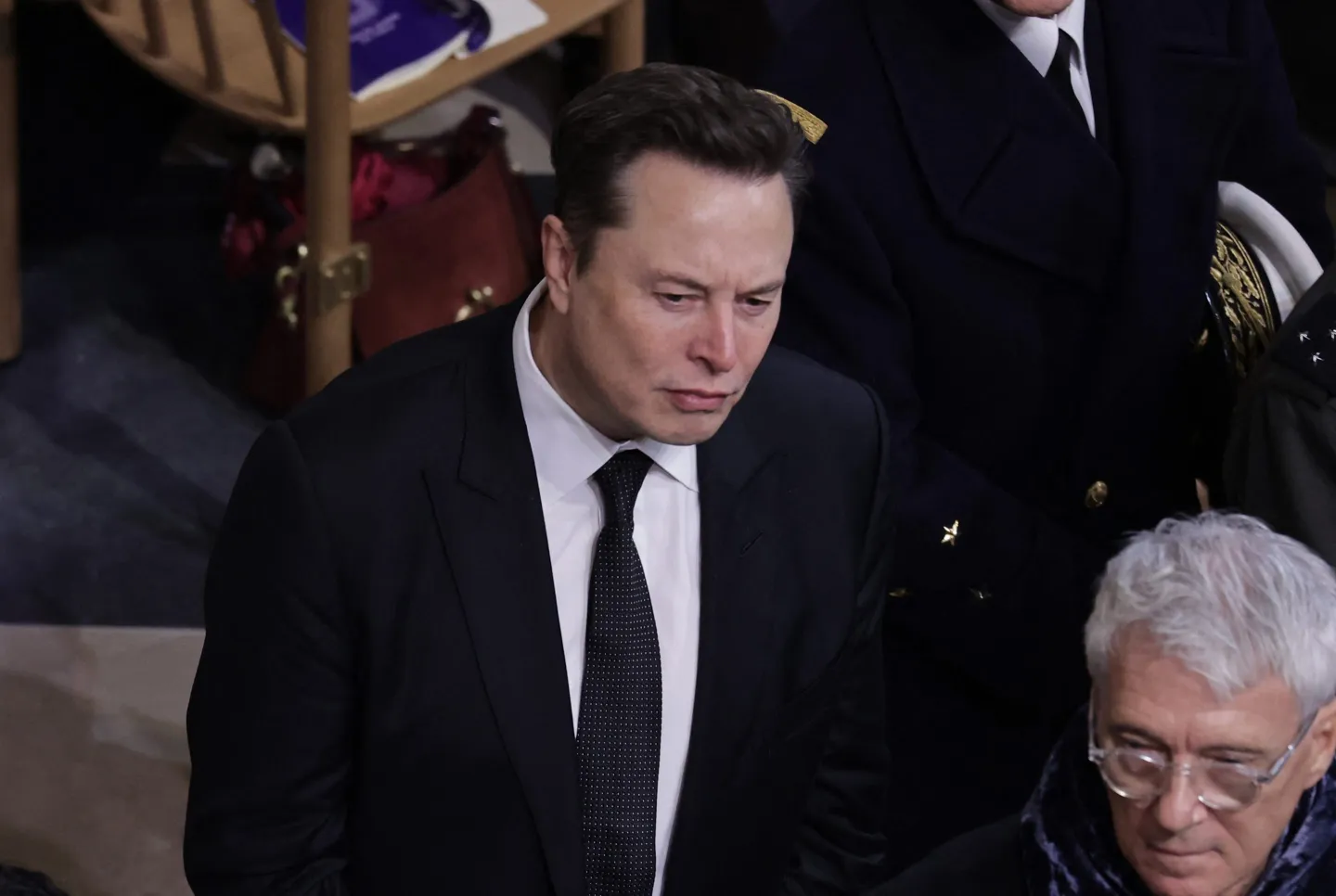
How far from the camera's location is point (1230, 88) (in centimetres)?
189

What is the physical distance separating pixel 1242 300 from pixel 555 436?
2.33 ft

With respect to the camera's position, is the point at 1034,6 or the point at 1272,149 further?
the point at 1272,149

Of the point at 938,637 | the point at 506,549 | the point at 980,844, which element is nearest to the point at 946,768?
the point at 938,637

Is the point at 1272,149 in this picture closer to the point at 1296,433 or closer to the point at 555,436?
the point at 1296,433

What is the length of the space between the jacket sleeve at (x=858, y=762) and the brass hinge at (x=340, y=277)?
0.91 m

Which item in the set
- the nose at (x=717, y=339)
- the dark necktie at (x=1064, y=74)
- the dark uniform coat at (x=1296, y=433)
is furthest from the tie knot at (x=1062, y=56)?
the nose at (x=717, y=339)

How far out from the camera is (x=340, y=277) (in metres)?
2.45

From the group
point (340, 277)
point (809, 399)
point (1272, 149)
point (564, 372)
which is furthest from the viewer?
point (340, 277)

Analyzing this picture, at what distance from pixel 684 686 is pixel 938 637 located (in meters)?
0.37

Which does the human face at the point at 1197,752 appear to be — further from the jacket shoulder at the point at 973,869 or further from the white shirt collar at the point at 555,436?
the white shirt collar at the point at 555,436

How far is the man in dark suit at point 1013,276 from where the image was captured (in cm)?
176

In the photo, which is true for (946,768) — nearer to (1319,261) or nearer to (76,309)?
(1319,261)

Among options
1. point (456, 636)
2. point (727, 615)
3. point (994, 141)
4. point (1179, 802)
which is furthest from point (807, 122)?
point (1179, 802)

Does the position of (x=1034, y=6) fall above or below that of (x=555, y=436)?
above
